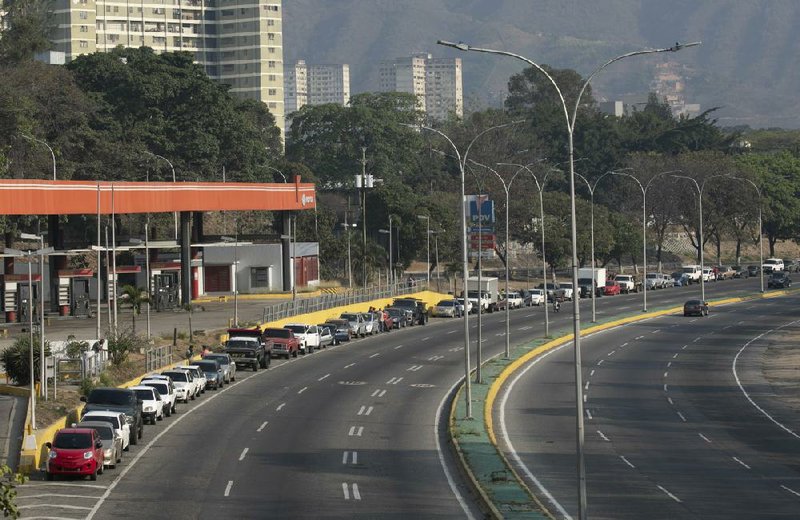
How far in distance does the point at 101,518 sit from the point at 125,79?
394 feet

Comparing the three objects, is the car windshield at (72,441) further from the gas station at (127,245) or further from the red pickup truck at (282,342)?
the red pickup truck at (282,342)

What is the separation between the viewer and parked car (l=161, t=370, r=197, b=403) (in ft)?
189

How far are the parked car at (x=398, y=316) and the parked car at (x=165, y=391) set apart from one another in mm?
41188

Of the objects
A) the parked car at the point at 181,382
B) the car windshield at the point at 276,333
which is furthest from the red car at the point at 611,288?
the parked car at the point at 181,382

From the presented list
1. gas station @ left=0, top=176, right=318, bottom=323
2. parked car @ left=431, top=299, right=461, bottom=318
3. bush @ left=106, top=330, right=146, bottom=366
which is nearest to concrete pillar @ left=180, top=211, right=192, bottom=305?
gas station @ left=0, top=176, right=318, bottom=323

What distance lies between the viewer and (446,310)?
4183 inches

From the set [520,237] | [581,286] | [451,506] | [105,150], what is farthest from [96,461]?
[520,237]

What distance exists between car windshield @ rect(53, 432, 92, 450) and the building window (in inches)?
2915

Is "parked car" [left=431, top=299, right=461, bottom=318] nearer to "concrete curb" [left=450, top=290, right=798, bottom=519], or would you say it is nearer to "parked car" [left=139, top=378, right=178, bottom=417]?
"concrete curb" [left=450, top=290, right=798, bottom=519]

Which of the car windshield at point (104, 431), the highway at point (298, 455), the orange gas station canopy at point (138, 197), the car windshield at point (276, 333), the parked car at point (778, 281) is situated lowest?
the highway at point (298, 455)

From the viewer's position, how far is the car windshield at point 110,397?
158 feet

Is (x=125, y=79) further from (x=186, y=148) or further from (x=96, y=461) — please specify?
(x=96, y=461)

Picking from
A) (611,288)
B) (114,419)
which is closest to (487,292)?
(611,288)

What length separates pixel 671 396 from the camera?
63875 millimetres
